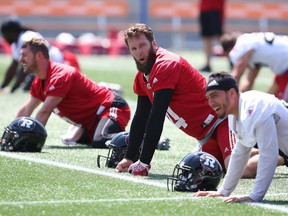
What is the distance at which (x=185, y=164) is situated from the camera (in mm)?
7770

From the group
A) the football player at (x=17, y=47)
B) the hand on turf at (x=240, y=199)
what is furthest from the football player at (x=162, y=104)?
the football player at (x=17, y=47)

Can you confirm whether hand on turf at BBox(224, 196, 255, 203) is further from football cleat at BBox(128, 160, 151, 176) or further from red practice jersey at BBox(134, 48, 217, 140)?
red practice jersey at BBox(134, 48, 217, 140)

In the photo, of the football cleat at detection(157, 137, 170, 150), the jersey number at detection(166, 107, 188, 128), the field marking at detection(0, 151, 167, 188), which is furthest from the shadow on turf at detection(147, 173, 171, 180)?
the football cleat at detection(157, 137, 170, 150)

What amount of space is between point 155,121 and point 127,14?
1227 inches

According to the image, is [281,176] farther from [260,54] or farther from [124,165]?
[260,54]

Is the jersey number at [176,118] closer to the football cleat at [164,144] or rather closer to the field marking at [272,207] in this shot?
the football cleat at [164,144]

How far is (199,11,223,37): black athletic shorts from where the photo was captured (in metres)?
21.6

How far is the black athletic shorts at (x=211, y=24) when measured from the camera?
71.0 feet

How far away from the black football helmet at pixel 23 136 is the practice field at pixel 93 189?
0.57 ft

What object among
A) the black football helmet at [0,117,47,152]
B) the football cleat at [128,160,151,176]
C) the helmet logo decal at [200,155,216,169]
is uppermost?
the helmet logo decal at [200,155,216,169]

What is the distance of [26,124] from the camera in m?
10.1

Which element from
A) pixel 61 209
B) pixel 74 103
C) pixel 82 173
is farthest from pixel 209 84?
pixel 74 103

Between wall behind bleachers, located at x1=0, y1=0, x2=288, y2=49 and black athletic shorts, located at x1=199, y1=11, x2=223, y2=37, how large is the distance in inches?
604

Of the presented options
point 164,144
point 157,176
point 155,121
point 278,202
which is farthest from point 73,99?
point 278,202
